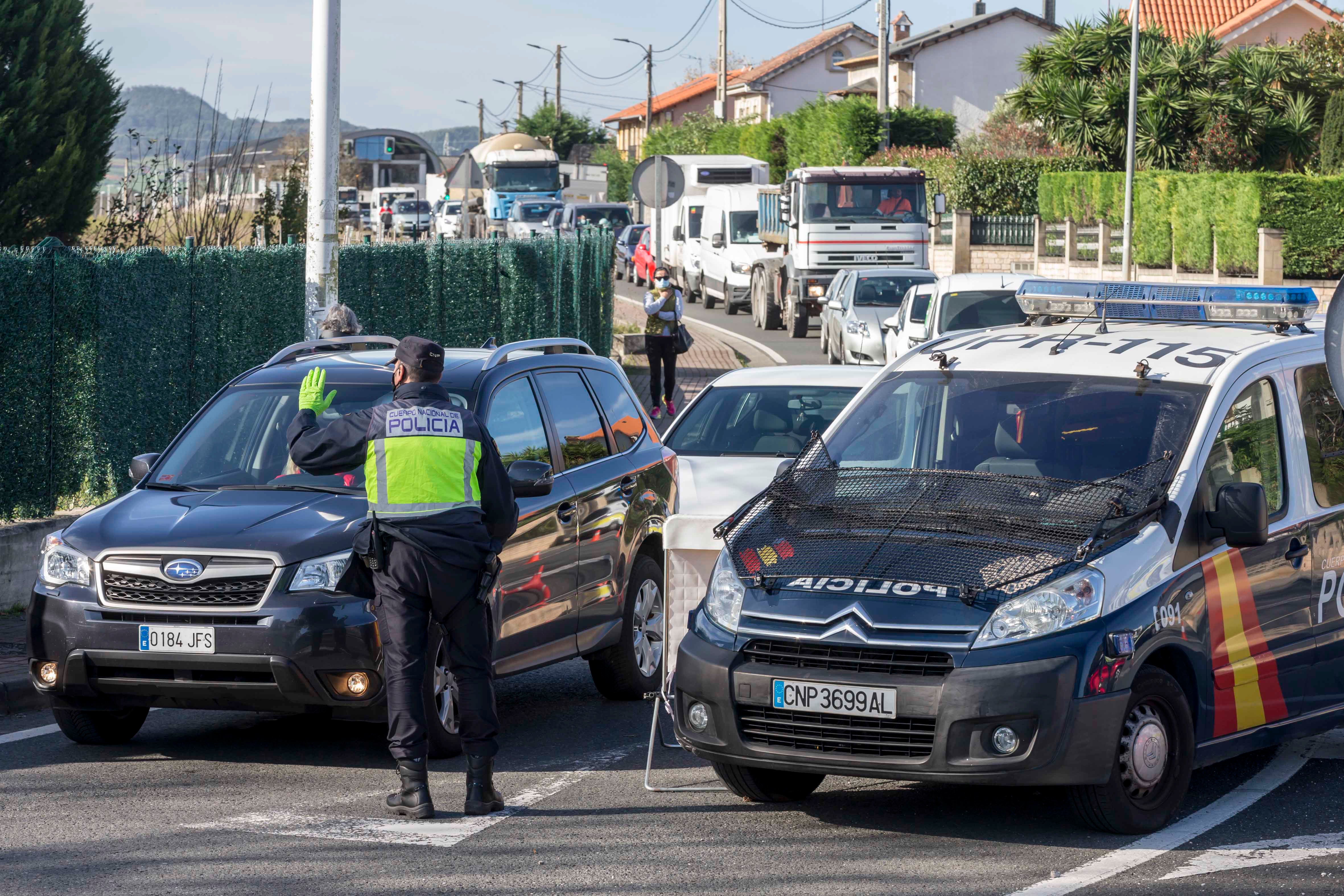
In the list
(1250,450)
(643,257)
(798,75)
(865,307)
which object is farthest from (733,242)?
(798,75)

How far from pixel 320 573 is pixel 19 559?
174 inches

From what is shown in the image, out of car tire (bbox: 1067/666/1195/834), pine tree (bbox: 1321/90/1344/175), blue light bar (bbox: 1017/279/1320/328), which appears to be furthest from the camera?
pine tree (bbox: 1321/90/1344/175)

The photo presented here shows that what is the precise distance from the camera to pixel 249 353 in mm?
13523

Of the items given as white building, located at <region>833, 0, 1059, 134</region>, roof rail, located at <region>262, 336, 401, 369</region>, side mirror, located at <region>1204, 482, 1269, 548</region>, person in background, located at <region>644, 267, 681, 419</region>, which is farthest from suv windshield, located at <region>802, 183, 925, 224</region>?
white building, located at <region>833, 0, 1059, 134</region>

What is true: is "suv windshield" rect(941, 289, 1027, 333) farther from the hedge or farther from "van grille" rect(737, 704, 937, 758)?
the hedge

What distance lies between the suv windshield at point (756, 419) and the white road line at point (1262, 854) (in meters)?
5.23

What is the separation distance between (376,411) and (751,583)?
157cm

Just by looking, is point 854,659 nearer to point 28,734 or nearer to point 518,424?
point 518,424

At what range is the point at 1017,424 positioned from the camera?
22.9 feet

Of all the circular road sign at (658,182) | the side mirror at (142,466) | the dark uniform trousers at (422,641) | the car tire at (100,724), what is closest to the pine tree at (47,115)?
the circular road sign at (658,182)

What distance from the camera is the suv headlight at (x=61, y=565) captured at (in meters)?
7.16

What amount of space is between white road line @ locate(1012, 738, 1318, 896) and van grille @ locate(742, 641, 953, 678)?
77cm

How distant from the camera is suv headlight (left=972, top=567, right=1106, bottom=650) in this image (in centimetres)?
575

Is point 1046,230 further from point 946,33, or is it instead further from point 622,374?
point 622,374
